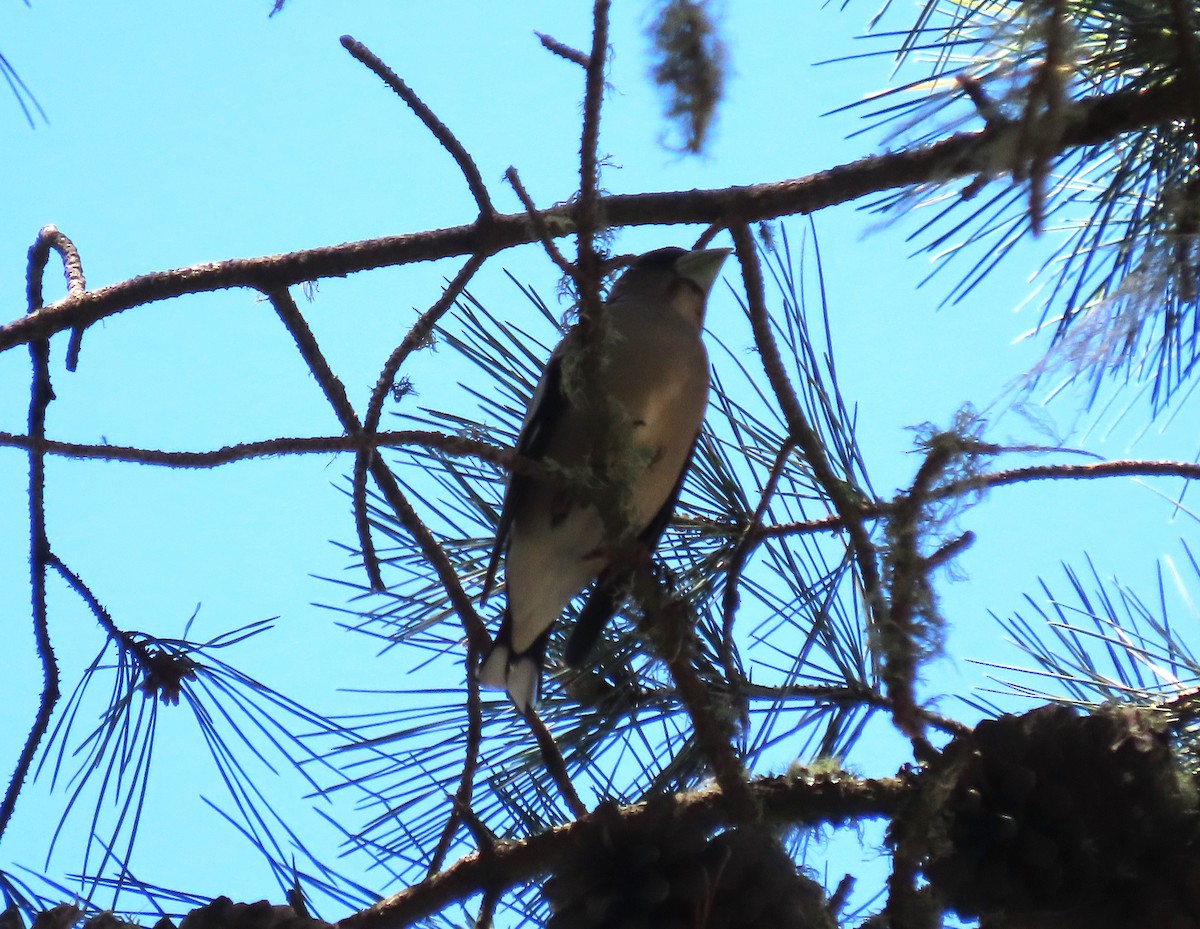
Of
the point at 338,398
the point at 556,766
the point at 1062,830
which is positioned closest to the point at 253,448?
the point at 338,398

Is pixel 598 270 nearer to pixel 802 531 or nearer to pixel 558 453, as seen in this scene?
pixel 802 531

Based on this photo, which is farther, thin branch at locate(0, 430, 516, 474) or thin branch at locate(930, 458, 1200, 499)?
thin branch at locate(930, 458, 1200, 499)

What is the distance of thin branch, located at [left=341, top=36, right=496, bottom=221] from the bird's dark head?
1.29 m

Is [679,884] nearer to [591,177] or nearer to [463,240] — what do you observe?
[591,177]

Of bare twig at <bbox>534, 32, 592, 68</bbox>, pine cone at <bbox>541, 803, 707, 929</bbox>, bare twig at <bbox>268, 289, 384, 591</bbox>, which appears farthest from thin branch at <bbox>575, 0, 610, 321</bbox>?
pine cone at <bbox>541, 803, 707, 929</bbox>

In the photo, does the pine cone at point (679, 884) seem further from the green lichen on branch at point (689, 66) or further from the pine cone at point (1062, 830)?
the green lichen on branch at point (689, 66)

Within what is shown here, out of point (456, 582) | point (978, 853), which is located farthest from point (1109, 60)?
point (456, 582)

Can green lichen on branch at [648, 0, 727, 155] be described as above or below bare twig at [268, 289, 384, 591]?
below

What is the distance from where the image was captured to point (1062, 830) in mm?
1380

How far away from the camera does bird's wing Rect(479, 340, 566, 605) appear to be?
95.2 inches

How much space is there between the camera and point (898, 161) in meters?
1.75

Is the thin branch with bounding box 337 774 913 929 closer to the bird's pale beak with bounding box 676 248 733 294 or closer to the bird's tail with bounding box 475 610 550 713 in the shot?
the bird's tail with bounding box 475 610 550 713

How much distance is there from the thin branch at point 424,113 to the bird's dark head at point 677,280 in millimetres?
1291

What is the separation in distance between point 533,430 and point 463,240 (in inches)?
24.6
